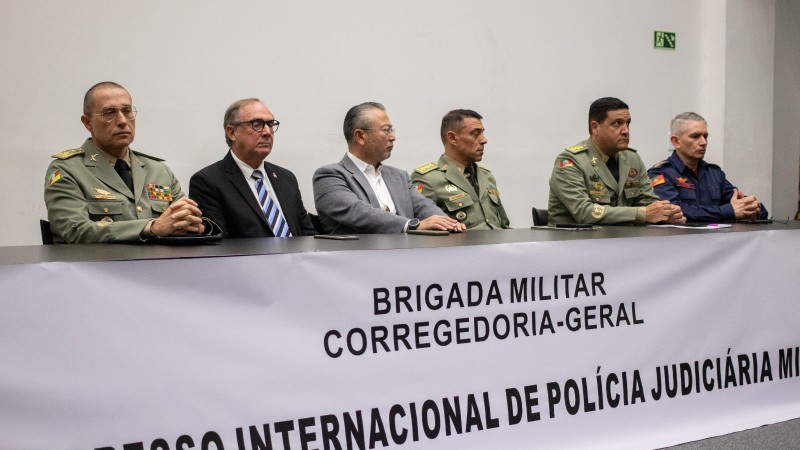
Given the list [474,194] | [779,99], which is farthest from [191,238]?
[779,99]

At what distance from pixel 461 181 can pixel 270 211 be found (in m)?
1.08

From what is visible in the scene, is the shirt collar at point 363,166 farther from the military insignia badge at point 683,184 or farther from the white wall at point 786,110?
the white wall at point 786,110

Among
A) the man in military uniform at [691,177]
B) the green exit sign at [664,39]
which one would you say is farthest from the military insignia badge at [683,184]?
the green exit sign at [664,39]

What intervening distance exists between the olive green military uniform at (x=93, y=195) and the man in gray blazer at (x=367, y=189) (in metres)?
0.70

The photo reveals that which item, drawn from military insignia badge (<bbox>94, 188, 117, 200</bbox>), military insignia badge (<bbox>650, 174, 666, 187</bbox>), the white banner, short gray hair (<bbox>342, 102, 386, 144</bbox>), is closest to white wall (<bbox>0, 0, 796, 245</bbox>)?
short gray hair (<bbox>342, 102, 386, 144</bbox>)

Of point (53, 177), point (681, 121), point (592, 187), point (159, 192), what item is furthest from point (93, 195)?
A: point (681, 121)

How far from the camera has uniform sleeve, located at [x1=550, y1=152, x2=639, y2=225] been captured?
3764mm

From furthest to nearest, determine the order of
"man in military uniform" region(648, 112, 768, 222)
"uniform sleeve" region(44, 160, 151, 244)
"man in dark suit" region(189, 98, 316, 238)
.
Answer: "man in military uniform" region(648, 112, 768, 222)
"man in dark suit" region(189, 98, 316, 238)
"uniform sleeve" region(44, 160, 151, 244)

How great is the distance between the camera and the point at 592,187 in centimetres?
405

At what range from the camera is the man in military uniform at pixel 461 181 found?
3838 mm

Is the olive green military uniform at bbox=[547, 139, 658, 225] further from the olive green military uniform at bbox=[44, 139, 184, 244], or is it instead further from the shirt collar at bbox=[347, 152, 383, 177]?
the olive green military uniform at bbox=[44, 139, 184, 244]

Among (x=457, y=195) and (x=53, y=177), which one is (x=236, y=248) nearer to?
(x=53, y=177)

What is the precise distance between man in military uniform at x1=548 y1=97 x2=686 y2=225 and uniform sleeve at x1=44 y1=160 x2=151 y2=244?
7.52 feet

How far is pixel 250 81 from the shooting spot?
4301 millimetres
